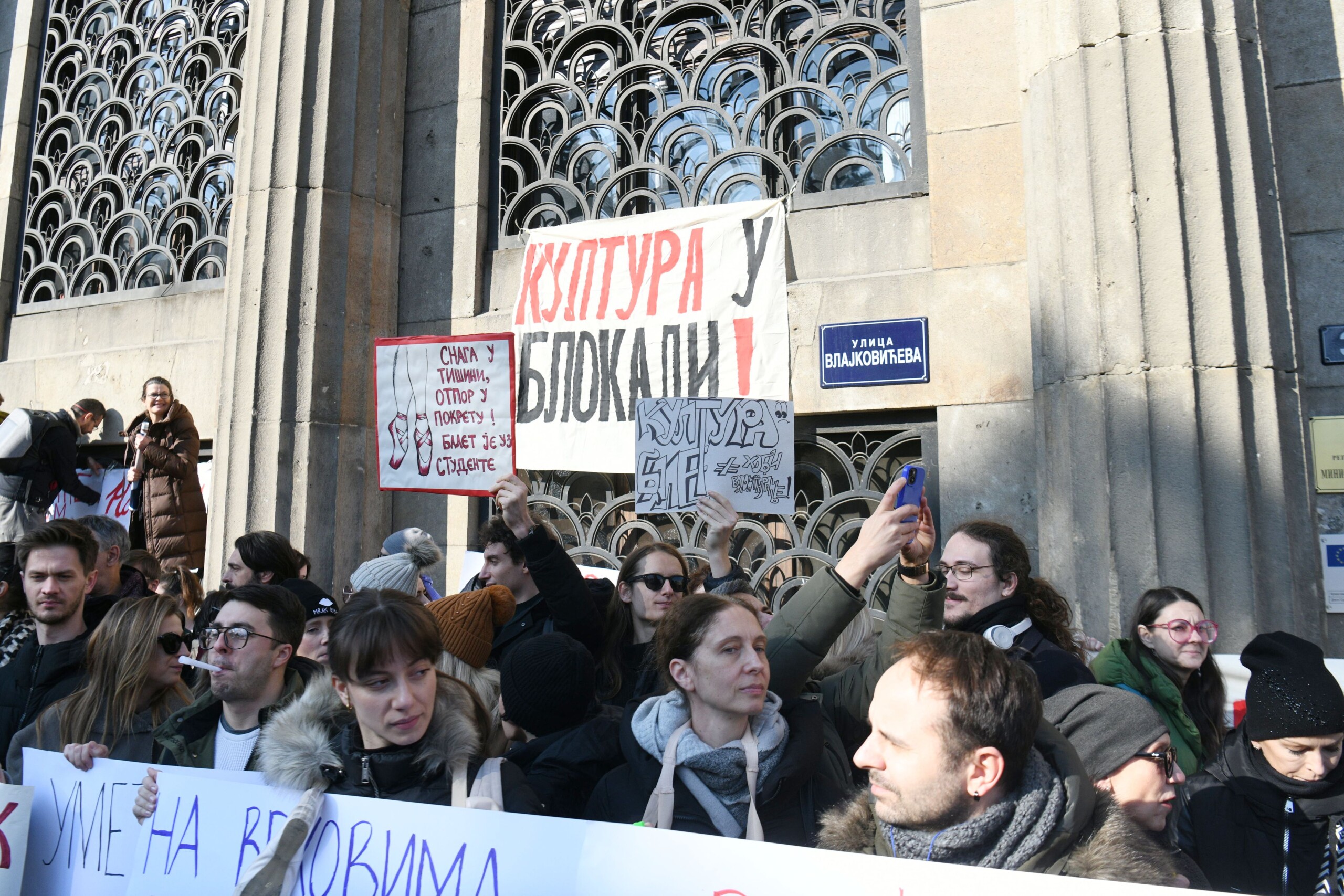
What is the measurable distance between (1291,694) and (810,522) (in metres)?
3.98

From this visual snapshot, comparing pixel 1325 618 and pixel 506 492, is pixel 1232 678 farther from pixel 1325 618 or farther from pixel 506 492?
pixel 506 492

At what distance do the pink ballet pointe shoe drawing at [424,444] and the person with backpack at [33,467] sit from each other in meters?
3.58

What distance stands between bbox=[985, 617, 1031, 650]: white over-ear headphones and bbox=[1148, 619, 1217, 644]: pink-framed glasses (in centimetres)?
83

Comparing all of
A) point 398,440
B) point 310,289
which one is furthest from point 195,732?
point 310,289

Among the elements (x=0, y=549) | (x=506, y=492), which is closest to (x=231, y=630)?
(x=506, y=492)

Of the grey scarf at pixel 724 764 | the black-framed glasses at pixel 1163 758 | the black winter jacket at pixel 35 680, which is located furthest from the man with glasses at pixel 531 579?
the black-framed glasses at pixel 1163 758

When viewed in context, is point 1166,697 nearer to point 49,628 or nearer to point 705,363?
point 705,363

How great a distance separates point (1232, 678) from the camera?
4191 millimetres

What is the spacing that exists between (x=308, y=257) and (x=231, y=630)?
4718 mm

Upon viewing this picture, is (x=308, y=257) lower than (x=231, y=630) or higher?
higher


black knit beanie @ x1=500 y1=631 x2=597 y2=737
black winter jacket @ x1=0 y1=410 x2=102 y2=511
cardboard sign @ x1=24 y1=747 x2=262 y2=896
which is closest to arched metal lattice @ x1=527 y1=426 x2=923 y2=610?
black knit beanie @ x1=500 y1=631 x2=597 y2=737

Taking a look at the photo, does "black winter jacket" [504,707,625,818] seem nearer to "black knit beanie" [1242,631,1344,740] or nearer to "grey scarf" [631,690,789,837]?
"grey scarf" [631,690,789,837]

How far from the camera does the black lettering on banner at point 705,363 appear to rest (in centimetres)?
657

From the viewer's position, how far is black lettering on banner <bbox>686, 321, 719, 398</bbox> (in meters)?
6.57
